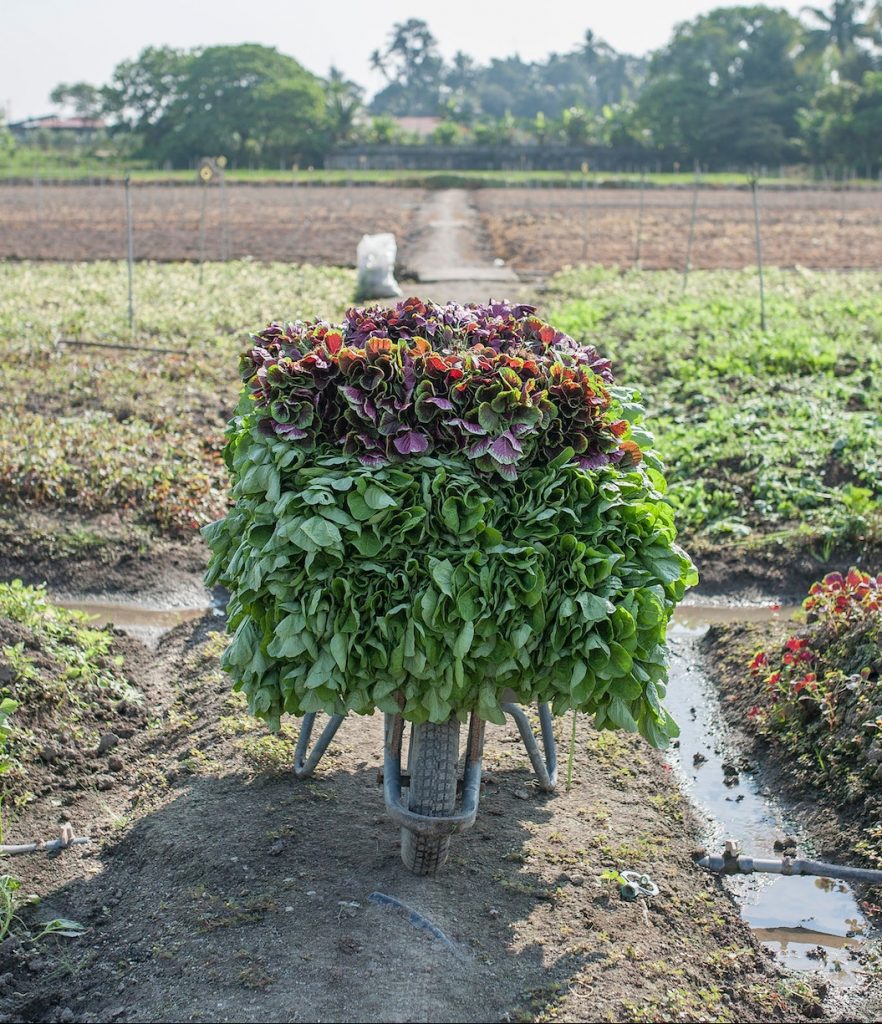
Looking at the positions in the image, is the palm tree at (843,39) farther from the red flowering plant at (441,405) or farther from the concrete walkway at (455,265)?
the red flowering plant at (441,405)

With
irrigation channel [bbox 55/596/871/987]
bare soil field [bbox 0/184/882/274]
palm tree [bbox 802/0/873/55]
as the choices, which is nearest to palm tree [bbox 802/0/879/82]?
palm tree [bbox 802/0/873/55]

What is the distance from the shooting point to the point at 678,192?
160ft

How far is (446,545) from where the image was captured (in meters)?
4.09

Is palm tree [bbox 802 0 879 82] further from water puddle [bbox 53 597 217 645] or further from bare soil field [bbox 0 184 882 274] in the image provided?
water puddle [bbox 53 597 217 645]

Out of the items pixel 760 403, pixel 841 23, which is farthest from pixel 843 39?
pixel 760 403

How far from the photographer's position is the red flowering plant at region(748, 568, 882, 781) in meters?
5.64

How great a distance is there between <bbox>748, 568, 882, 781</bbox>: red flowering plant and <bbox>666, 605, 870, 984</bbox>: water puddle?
0.30 metres

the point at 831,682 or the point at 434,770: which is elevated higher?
the point at 434,770

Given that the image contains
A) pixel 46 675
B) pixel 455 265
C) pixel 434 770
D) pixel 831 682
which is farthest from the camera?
pixel 455 265

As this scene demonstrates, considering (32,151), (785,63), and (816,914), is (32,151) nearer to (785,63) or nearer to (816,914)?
(785,63)

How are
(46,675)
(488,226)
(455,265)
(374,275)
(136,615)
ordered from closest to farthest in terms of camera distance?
(46,675) → (136,615) → (374,275) → (455,265) → (488,226)

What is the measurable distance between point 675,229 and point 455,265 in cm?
1082

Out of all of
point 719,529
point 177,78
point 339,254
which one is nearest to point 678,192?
point 339,254

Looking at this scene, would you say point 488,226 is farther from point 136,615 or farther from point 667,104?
point 667,104
